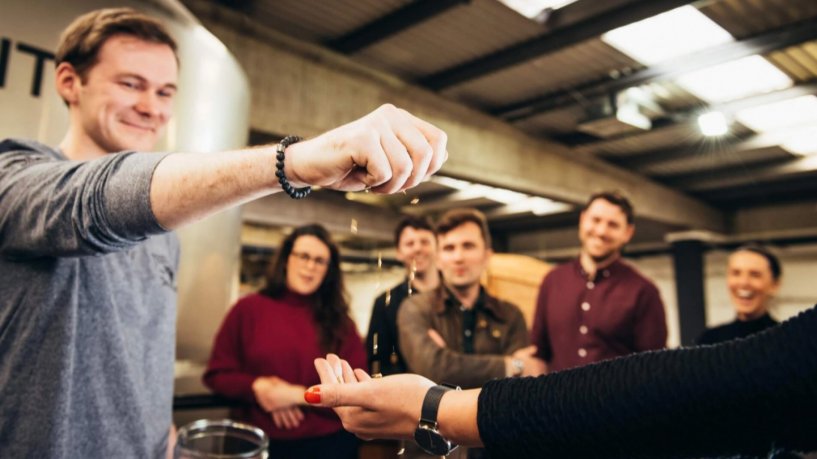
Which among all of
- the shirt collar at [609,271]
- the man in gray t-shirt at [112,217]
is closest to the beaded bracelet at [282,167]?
the man in gray t-shirt at [112,217]

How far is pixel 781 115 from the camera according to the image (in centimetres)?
533

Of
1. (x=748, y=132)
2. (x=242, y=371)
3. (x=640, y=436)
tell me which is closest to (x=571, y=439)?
(x=640, y=436)

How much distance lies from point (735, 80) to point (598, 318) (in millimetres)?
3532

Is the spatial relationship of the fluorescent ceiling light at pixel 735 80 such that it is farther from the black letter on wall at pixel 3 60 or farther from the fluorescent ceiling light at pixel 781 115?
the black letter on wall at pixel 3 60

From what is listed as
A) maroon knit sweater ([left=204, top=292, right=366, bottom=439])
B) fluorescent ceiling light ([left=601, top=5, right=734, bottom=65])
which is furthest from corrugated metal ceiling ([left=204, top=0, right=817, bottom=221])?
maroon knit sweater ([left=204, top=292, right=366, bottom=439])

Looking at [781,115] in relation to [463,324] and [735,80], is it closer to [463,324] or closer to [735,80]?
[735,80]

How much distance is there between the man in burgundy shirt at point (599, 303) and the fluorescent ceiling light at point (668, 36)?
1.90 metres

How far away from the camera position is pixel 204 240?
2.28 meters

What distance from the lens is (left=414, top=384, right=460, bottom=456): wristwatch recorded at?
0.73m

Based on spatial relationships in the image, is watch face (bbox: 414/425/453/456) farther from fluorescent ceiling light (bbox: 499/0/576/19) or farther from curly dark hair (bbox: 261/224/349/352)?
fluorescent ceiling light (bbox: 499/0/576/19)

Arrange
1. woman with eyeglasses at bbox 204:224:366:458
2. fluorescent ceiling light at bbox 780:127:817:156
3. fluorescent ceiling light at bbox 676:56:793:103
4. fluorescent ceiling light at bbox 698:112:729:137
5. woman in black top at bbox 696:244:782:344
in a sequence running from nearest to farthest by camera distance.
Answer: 1. woman with eyeglasses at bbox 204:224:366:458
2. woman in black top at bbox 696:244:782:344
3. fluorescent ceiling light at bbox 676:56:793:103
4. fluorescent ceiling light at bbox 698:112:729:137
5. fluorescent ceiling light at bbox 780:127:817:156

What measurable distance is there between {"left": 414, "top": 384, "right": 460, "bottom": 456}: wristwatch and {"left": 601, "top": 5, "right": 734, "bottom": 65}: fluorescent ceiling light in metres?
3.66

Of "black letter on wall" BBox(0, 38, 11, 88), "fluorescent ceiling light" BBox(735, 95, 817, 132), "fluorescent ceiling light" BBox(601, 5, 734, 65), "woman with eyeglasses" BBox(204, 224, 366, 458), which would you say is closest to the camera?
"black letter on wall" BBox(0, 38, 11, 88)

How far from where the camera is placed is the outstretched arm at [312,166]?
0.61 metres
